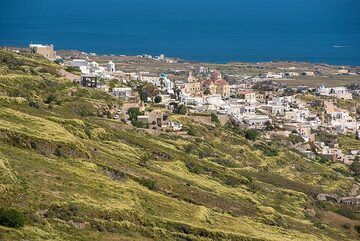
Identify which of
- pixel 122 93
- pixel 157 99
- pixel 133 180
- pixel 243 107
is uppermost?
pixel 122 93

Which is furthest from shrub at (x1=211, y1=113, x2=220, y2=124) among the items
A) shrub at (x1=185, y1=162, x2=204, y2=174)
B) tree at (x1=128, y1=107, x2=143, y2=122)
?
shrub at (x1=185, y1=162, x2=204, y2=174)

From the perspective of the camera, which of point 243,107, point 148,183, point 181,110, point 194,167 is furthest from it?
point 243,107

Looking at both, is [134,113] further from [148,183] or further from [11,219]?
[11,219]

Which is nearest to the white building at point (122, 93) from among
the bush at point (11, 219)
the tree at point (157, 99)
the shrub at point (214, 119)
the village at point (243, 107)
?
the village at point (243, 107)

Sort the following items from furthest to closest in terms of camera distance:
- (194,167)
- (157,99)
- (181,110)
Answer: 1. (157,99)
2. (181,110)
3. (194,167)

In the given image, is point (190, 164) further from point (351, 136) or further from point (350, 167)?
point (351, 136)

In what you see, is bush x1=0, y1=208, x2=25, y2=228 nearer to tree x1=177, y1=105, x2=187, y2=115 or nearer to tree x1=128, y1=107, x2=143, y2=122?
tree x1=128, y1=107, x2=143, y2=122

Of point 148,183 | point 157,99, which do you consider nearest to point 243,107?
point 157,99

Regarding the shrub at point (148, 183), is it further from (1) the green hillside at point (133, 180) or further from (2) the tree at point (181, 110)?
(2) the tree at point (181, 110)
